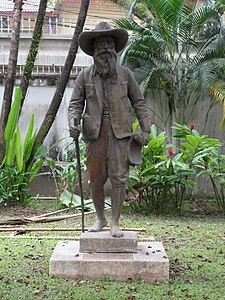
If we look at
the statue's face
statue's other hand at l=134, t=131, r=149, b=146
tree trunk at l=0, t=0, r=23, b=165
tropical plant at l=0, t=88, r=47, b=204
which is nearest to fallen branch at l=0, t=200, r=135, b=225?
tropical plant at l=0, t=88, r=47, b=204

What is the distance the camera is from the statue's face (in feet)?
15.6

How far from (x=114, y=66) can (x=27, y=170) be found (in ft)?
13.2

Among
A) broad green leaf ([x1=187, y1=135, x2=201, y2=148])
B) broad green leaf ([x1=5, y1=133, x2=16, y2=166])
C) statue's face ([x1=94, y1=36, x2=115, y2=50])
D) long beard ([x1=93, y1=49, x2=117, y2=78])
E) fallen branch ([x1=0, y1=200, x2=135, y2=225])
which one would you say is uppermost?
statue's face ([x1=94, y1=36, x2=115, y2=50])

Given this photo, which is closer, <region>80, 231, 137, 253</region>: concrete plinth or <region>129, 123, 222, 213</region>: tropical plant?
<region>80, 231, 137, 253</region>: concrete plinth

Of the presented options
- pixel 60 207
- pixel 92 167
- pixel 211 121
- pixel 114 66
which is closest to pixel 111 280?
pixel 92 167

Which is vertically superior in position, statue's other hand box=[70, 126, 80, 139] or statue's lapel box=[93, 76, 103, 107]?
statue's lapel box=[93, 76, 103, 107]

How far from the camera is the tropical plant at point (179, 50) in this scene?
832 centimetres

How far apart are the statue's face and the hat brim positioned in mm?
41

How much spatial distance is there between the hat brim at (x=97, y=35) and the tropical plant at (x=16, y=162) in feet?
10.5

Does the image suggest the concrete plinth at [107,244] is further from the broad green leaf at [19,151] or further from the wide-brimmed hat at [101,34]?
the broad green leaf at [19,151]

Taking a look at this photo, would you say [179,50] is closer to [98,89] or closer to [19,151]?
[19,151]

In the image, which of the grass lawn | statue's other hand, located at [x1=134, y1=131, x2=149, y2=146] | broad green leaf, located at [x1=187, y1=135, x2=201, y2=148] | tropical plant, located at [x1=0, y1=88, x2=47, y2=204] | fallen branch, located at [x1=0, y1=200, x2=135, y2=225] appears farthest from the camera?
tropical plant, located at [x1=0, y1=88, x2=47, y2=204]

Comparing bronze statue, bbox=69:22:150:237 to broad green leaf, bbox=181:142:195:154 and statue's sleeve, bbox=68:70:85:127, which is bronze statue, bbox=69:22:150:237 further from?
broad green leaf, bbox=181:142:195:154

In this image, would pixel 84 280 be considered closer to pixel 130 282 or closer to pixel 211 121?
pixel 130 282
